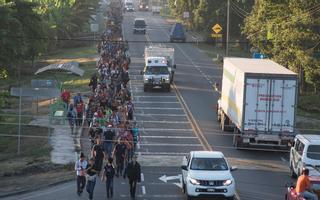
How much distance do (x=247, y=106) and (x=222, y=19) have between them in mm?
57572

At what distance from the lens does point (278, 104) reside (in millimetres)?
35375

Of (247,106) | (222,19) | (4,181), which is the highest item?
(222,19)

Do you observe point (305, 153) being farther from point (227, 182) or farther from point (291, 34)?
point (291, 34)

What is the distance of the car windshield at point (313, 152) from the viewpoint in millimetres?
29339

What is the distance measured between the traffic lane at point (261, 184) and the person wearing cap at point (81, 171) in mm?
5330

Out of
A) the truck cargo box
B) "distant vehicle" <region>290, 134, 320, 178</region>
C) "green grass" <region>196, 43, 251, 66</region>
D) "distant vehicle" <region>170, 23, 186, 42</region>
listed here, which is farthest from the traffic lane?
"distant vehicle" <region>170, 23, 186, 42</region>

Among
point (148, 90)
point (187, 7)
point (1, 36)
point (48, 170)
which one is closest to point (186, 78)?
point (148, 90)

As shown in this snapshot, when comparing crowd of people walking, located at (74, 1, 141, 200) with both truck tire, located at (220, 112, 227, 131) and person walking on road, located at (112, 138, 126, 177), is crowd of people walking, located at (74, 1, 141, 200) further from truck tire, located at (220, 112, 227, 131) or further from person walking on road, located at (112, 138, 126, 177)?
truck tire, located at (220, 112, 227, 131)

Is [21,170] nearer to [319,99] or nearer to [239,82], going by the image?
[239,82]

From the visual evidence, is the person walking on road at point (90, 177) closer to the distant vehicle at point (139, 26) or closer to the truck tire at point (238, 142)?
the truck tire at point (238, 142)

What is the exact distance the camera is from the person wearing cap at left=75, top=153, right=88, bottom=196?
2627 centimetres

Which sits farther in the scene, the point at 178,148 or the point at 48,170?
the point at 178,148

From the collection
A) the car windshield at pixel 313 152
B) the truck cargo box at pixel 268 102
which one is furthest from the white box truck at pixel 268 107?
the car windshield at pixel 313 152

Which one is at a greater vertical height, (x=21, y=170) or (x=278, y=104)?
(x=278, y=104)
